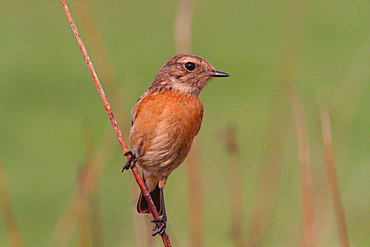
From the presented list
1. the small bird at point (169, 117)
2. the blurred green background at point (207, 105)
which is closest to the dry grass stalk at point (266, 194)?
the blurred green background at point (207, 105)

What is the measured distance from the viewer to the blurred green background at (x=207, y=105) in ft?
24.5

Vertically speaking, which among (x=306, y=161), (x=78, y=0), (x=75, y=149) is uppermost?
(x=78, y=0)

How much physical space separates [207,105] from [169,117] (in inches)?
298

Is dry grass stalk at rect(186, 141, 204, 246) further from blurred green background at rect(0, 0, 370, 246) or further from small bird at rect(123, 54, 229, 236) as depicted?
blurred green background at rect(0, 0, 370, 246)

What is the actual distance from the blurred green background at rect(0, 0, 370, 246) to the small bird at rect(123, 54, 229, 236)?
15 centimetres

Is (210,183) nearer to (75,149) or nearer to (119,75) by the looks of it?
(75,149)

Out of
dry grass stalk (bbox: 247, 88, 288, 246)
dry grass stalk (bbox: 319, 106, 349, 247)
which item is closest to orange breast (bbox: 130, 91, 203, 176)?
dry grass stalk (bbox: 247, 88, 288, 246)

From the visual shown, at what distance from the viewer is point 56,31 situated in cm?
1620

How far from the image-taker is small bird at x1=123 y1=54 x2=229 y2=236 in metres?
4.86

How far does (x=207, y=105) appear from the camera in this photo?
1242 cm

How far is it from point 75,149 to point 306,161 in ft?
23.9

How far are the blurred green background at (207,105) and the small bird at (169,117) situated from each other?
0.15 metres

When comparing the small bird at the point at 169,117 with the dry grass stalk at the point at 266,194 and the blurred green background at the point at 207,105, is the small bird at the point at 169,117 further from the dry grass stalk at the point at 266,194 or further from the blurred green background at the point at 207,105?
the dry grass stalk at the point at 266,194

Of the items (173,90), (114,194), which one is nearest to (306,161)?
(173,90)
